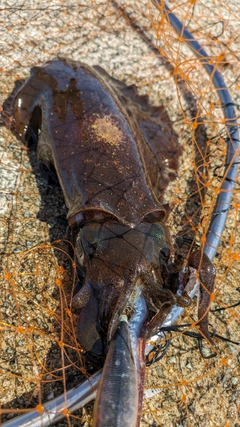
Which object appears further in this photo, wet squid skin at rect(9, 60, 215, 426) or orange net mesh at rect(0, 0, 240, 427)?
orange net mesh at rect(0, 0, 240, 427)

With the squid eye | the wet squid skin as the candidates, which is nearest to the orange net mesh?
the wet squid skin

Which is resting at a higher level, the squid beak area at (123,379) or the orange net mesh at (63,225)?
the orange net mesh at (63,225)

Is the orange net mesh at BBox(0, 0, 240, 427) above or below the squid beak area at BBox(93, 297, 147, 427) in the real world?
above

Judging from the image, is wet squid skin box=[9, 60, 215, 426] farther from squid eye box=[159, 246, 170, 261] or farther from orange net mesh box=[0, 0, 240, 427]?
orange net mesh box=[0, 0, 240, 427]

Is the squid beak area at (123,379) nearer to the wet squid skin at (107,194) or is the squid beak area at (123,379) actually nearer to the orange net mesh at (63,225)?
the wet squid skin at (107,194)

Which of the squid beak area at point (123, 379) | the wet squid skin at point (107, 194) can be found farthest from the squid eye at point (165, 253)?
the squid beak area at point (123, 379)

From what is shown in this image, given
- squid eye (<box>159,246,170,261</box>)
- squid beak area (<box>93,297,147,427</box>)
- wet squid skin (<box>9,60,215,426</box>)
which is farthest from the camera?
squid eye (<box>159,246,170,261</box>)

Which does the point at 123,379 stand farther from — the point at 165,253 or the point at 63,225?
the point at 63,225
